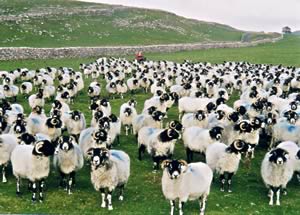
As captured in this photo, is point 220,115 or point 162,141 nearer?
point 162,141

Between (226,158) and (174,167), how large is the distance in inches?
109

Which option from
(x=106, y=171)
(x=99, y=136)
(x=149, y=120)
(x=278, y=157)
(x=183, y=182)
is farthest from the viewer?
(x=149, y=120)

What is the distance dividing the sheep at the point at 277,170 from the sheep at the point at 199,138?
2482mm

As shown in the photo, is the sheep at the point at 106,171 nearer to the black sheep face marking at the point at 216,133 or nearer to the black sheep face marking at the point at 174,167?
the black sheep face marking at the point at 174,167

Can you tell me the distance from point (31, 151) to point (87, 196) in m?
2.09

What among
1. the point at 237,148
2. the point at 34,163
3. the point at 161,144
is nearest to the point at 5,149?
the point at 34,163

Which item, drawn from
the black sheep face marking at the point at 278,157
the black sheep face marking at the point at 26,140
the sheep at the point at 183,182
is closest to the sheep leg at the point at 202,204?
the sheep at the point at 183,182

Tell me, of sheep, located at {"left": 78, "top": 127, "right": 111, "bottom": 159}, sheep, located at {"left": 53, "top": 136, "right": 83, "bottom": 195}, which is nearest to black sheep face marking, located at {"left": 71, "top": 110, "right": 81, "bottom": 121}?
sheep, located at {"left": 78, "top": 127, "right": 111, "bottom": 159}

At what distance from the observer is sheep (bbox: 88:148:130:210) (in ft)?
37.7

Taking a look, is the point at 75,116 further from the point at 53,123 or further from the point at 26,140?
the point at 26,140

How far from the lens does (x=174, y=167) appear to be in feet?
35.2

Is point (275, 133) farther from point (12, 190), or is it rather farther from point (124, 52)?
point (124, 52)

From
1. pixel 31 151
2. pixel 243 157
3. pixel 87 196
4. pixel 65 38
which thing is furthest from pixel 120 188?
pixel 65 38

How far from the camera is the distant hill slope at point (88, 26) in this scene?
67.8 m
